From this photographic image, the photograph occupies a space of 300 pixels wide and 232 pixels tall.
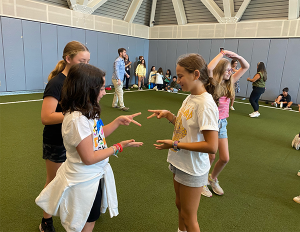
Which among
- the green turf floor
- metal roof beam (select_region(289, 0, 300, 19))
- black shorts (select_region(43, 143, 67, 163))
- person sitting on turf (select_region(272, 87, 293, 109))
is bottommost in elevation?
the green turf floor

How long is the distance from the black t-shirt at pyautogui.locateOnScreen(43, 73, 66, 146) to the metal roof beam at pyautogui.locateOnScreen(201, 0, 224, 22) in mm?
10286

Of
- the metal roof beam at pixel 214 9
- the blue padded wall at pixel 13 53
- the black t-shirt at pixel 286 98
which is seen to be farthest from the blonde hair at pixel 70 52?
the metal roof beam at pixel 214 9

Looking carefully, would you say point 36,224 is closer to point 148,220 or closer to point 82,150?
point 148,220

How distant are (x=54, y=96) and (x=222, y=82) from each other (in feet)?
5.88

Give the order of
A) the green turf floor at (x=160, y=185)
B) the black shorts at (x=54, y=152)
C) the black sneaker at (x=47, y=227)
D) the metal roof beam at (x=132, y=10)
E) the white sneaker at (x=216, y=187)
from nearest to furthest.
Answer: the black shorts at (x=54, y=152), the black sneaker at (x=47, y=227), the green turf floor at (x=160, y=185), the white sneaker at (x=216, y=187), the metal roof beam at (x=132, y=10)

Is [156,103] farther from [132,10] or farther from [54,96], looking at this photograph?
[54,96]

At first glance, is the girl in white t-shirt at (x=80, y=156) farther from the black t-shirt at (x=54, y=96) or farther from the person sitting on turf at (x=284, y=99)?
the person sitting on turf at (x=284, y=99)

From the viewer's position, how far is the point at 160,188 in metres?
2.85

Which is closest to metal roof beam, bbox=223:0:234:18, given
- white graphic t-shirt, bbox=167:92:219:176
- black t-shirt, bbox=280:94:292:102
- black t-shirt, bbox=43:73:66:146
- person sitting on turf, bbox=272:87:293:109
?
person sitting on turf, bbox=272:87:293:109

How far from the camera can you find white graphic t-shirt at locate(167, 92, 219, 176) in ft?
4.61

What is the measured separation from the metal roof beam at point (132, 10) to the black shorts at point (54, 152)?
11.2 meters

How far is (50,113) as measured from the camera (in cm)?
165

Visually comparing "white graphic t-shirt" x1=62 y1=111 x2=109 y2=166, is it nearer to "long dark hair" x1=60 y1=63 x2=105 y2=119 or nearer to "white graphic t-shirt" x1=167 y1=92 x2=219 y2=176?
"long dark hair" x1=60 y1=63 x2=105 y2=119

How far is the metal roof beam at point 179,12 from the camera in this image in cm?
1121
